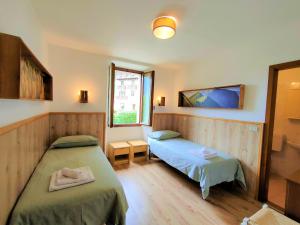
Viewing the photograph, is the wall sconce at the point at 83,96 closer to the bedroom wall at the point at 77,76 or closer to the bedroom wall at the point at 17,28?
the bedroom wall at the point at 77,76

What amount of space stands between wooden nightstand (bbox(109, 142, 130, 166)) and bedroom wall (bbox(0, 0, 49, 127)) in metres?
1.80

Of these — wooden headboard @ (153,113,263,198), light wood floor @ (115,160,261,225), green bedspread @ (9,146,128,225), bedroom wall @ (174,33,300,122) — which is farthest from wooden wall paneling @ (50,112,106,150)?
bedroom wall @ (174,33,300,122)

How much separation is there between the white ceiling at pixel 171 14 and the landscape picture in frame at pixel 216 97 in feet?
2.40

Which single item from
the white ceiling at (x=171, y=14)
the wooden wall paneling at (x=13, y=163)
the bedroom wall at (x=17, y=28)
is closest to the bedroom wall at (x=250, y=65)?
the white ceiling at (x=171, y=14)

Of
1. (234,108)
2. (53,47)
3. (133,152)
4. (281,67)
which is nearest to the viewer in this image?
(281,67)

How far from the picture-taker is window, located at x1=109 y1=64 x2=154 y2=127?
3820 mm

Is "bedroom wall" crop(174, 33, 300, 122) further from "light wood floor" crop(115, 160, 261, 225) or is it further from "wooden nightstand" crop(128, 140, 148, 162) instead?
"wooden nightstand" crop(128, 140, 148, 162)

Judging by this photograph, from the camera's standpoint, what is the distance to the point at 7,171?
108cm

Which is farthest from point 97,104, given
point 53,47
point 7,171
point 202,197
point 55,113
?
point 202,197

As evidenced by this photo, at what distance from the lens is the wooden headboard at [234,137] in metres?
2.31

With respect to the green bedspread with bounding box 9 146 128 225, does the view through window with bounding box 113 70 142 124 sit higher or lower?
higher

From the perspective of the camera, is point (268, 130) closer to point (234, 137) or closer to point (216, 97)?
point (234, 137)

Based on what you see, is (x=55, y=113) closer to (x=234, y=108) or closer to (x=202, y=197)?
(x=202, y=197)

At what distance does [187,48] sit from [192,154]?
6.14ft
